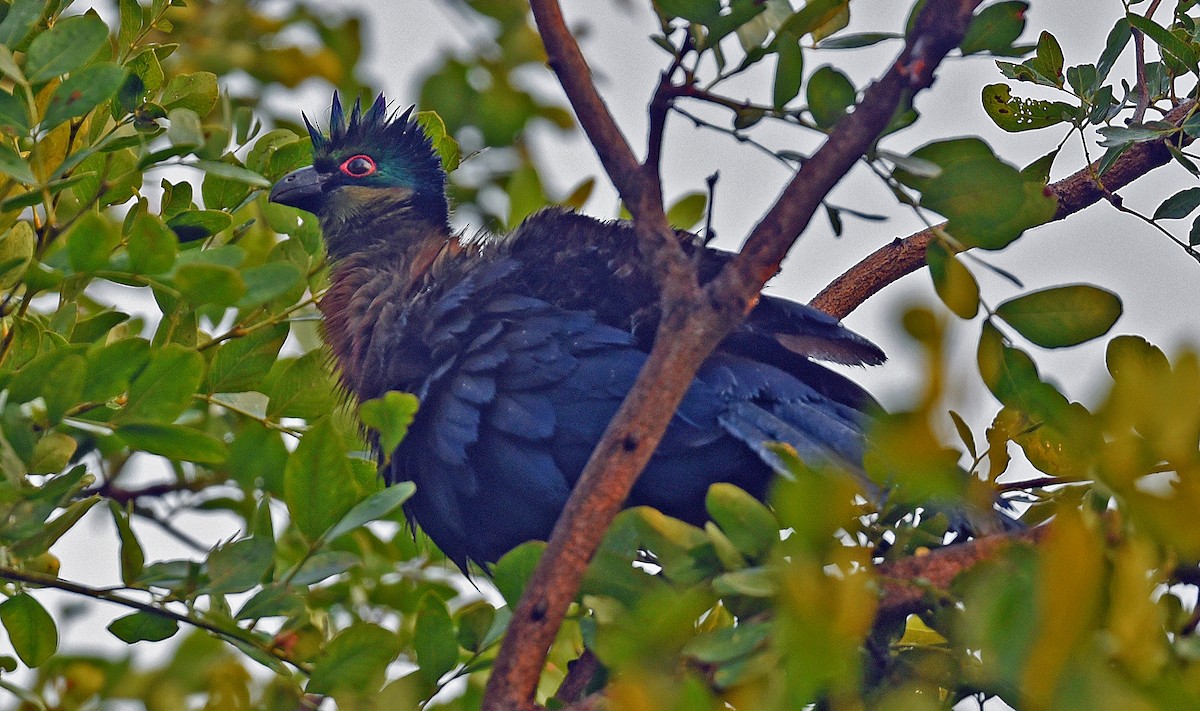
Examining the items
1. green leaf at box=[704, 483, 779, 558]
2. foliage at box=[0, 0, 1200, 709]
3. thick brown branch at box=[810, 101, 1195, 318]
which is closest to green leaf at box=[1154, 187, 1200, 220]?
foliage at box=[0, 0, 1200, 709]

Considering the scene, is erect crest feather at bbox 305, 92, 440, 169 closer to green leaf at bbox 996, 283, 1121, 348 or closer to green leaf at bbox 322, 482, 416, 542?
green leaf at bbox 322, 482, 416, 542

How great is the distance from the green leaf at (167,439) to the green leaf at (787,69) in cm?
99

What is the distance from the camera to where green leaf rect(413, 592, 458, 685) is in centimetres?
188

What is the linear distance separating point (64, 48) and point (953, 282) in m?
1.40

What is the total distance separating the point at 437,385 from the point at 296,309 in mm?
348

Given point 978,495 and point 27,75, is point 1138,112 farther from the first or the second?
point 27,75

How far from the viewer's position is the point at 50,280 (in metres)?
1.92

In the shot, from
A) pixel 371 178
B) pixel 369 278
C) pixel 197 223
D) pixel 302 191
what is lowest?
pixel 197 223

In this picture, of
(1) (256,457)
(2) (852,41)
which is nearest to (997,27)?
(2) (852,41)

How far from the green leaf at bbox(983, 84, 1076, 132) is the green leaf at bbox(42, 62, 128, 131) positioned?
62.0 inches

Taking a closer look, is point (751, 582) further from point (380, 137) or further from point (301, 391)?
point (380, 137)

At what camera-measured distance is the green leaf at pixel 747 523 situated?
1.65 m

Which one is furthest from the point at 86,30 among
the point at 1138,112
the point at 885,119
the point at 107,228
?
the point at 1138,112

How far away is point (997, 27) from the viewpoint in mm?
1812
